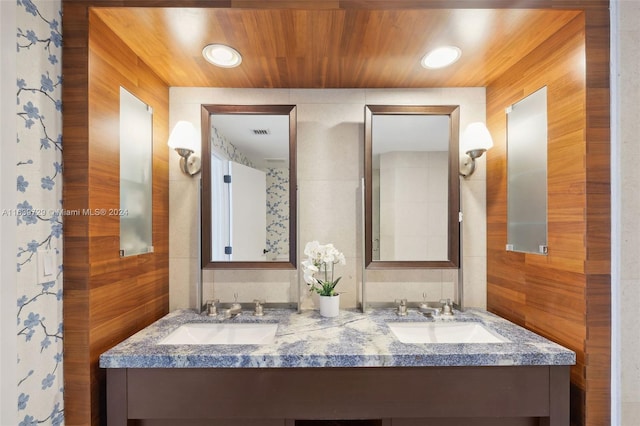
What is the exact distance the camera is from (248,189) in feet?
4.89

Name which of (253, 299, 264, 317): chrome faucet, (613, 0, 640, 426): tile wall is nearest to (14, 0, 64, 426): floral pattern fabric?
(253, 299, 264, 317): chrome faucet

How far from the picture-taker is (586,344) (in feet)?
3.31

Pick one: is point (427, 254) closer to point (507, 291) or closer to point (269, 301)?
point (507, 291)

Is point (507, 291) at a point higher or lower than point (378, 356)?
higher

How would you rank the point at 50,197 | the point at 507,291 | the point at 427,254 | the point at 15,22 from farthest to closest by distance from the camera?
the point at 427,254 < the point at 507,291 < the point at 50,197 < the point at 15,22

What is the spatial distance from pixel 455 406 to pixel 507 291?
0.63 meters

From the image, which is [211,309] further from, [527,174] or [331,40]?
[527,174]

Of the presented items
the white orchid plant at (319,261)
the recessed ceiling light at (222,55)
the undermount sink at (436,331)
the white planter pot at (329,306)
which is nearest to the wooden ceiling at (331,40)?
the recessed ceiling light at (222,55)

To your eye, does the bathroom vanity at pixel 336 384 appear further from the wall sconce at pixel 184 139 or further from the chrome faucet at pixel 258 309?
the wall sconce at pixel 184 139

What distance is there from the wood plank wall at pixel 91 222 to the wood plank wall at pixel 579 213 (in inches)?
64.7

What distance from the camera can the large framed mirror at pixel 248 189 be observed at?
4.90 ft

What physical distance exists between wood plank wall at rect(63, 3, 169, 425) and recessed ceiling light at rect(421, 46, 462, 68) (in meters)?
1.23

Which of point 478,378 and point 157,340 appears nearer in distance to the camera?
point 478,378

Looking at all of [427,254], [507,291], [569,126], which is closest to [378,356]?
[427,254]
